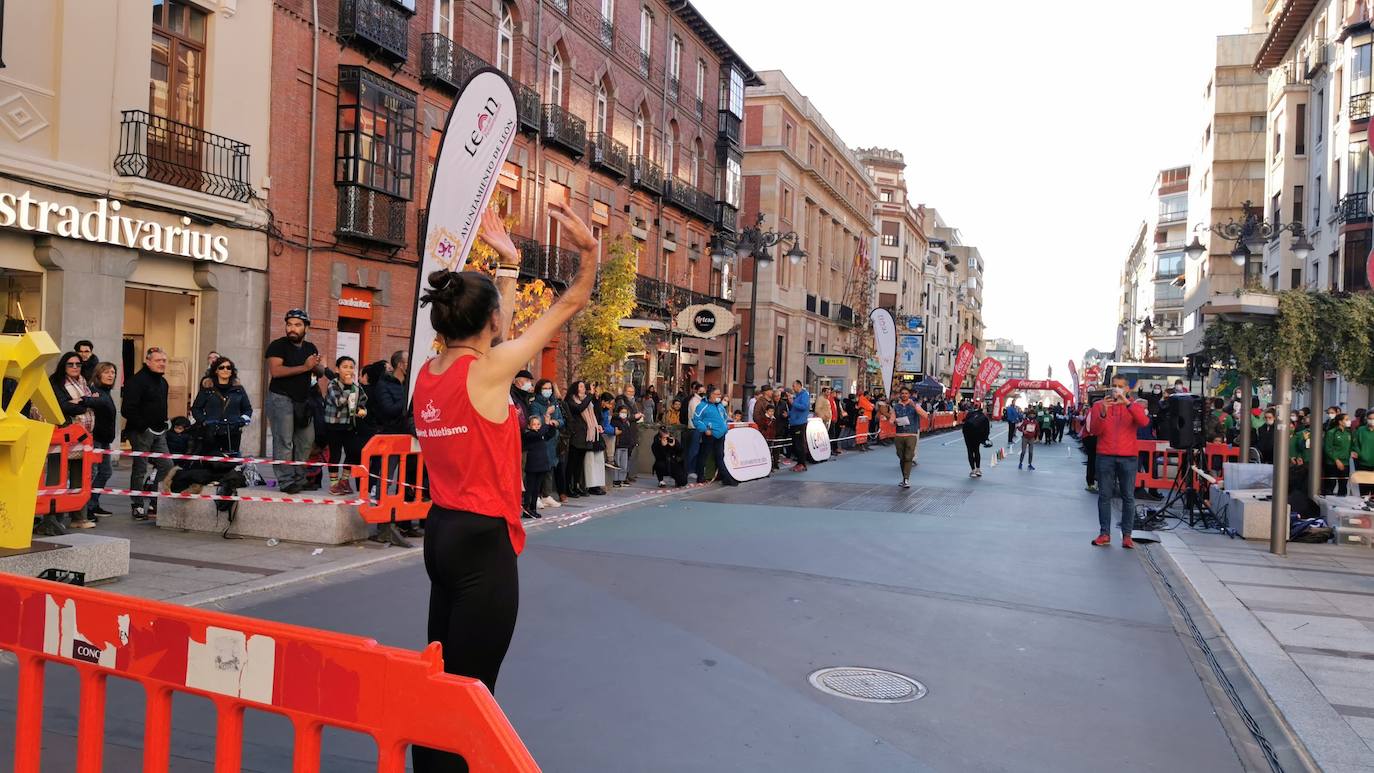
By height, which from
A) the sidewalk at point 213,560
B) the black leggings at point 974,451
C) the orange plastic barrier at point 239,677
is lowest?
the sidewalk at point 213,560

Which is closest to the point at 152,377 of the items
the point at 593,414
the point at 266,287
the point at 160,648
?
the point at 593,414

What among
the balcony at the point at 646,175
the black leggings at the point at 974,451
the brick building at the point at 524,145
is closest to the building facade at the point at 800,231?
the brick building at the point at 524,145

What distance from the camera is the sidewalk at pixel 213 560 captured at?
7.65 meters

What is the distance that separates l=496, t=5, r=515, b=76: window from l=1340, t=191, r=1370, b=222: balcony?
26.9m

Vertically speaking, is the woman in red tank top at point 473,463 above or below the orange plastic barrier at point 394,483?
above

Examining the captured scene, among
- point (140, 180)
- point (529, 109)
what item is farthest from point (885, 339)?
point (140, 180)

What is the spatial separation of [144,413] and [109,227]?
6.49 m

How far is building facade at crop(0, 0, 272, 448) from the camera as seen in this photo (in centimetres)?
1510

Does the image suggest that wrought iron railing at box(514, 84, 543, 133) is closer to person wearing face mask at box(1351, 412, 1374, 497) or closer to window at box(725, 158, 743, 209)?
window at box(725, 158, 743, 209)

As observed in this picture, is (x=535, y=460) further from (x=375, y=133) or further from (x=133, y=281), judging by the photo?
(x=375, y=133)

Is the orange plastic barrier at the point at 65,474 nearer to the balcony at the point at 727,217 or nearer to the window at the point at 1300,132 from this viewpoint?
the balcony at the point at 727,217

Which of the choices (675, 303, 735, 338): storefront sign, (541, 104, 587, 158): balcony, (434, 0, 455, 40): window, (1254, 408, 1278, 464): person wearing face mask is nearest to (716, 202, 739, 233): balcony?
(541, 104, 587, 158): balcony

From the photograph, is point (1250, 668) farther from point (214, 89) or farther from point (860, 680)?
point (214, 89)

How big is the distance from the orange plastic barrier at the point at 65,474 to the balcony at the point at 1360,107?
36.7 m
